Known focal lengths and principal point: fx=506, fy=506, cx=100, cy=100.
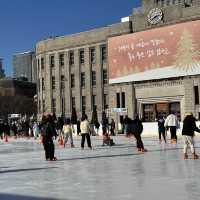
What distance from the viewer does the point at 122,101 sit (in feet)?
205

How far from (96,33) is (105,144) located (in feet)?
138

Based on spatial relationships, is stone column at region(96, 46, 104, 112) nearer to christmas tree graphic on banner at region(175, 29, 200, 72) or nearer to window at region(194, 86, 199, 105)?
christmas tree graphic on banner at region(175, 29, 200, 72)

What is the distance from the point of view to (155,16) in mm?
59281

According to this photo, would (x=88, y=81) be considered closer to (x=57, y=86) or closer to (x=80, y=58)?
(x=80, y=58)

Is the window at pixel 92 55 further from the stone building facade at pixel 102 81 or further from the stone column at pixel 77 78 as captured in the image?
the stone column at pixel 77 78

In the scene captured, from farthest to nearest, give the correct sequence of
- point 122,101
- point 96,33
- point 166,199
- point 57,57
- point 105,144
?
point 57,57
point 96,33
point 122,101
point 105,144
point 166,199

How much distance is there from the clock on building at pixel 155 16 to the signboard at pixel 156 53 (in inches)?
56.4

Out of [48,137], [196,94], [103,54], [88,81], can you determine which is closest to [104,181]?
[48,137]

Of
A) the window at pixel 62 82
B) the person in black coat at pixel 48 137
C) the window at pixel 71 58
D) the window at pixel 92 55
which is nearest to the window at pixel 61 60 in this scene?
the window at pixel 71 58

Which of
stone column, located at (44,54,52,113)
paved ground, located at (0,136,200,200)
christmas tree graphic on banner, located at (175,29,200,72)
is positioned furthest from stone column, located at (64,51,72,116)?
paved ground, located at (0,136,200,200)

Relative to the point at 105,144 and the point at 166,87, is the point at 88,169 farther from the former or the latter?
the point at 166,87

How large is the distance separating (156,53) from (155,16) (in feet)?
15.8

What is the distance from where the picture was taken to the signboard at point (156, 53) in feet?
177

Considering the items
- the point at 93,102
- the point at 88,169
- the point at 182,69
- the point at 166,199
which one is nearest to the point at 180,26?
the point at 182,69
